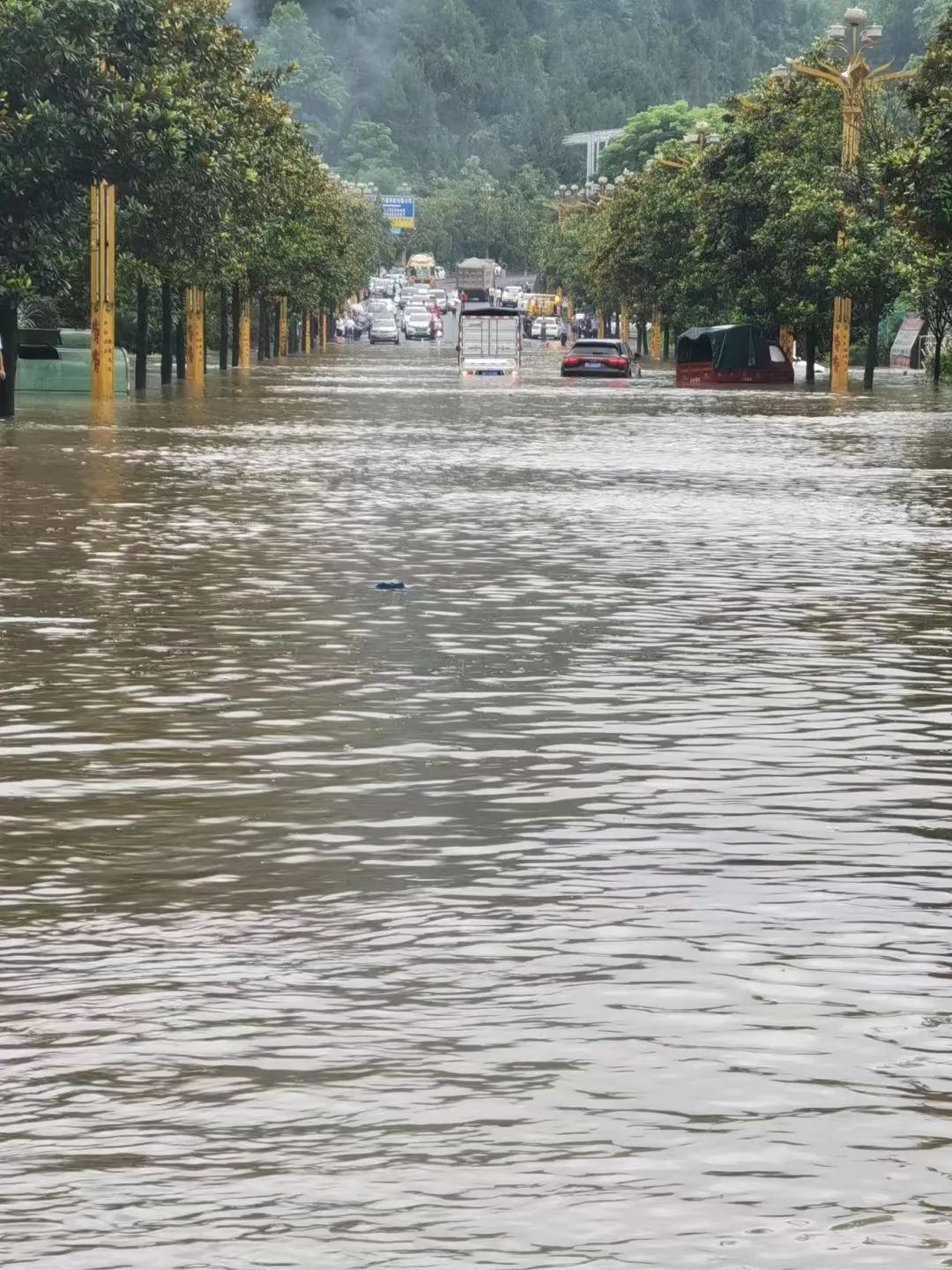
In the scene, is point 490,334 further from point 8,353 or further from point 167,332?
point 8,353

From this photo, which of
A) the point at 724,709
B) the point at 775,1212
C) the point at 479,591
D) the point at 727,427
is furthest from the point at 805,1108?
the point at 727,427

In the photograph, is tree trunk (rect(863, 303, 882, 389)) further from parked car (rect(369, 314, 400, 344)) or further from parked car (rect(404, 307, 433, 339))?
parked car (rect(404, 307, 433, 339))

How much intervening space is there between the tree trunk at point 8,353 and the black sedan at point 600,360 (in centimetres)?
3331

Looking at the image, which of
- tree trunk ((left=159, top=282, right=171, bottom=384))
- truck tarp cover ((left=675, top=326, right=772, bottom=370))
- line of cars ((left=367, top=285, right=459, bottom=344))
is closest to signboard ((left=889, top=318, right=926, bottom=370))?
truck tarp cover ((left=675, top=326, right=772, bottom=370))

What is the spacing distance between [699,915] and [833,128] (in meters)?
73.9

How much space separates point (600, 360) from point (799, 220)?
1024 centimetres

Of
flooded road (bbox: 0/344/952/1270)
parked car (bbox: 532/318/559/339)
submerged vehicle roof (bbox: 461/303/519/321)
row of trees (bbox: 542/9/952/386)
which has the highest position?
row of trees (bbox: 542/9/952/386)

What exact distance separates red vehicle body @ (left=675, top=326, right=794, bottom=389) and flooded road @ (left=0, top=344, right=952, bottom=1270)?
57.9 metres

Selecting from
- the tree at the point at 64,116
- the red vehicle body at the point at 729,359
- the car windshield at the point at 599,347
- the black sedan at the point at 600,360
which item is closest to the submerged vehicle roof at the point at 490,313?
the black sedan at the point at 600,360

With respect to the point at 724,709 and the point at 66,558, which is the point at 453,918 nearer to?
the point at 724,709

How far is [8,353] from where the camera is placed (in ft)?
162

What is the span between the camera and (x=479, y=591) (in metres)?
17.6

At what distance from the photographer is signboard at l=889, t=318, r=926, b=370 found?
9594 cm

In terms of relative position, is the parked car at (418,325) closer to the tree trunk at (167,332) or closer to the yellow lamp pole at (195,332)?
the yellow lamp pole at (195,332)
